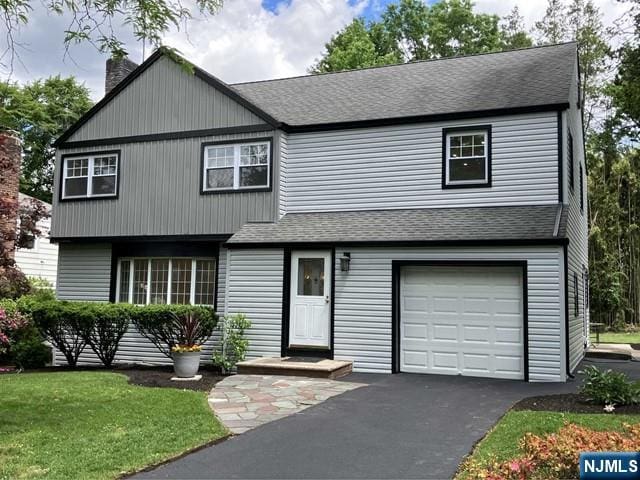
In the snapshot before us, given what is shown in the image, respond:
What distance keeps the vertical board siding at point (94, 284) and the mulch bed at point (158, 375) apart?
769mm

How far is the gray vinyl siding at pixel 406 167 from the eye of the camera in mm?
11469

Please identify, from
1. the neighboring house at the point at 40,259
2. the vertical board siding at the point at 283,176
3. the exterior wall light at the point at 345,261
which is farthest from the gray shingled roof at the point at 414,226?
the neighboring house at the point at 40,259

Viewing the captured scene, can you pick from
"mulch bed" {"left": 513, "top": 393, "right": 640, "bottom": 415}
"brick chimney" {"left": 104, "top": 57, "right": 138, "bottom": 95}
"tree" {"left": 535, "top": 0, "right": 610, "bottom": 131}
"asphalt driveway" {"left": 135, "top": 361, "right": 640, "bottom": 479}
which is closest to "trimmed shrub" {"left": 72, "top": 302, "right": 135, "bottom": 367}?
"asphalt driveway" {"left": 135, "top": 361, "right": 640, "bottom": 479}

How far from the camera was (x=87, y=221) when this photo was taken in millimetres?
14867

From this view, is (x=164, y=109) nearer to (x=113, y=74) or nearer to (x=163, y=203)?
(x=163, y=203)

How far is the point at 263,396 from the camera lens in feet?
29.0

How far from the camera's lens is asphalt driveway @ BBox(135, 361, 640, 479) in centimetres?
542

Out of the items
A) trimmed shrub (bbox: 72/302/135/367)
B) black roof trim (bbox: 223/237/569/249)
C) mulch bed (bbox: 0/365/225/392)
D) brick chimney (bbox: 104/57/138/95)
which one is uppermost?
brick chimney (bbox: 104/57/138/95)

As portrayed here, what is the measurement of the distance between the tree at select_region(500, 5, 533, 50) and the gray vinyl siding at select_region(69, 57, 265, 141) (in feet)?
69.6

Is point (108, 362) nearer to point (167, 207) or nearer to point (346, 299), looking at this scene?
point (167, 207)

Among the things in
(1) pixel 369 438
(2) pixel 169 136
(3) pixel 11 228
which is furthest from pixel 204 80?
(1) pixel 369 438

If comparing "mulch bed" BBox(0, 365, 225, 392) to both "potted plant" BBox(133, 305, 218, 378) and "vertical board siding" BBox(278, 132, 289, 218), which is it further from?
"vertical board siding" BBox(278, 132, 289, 218)

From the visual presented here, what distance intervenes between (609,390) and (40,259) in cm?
2067

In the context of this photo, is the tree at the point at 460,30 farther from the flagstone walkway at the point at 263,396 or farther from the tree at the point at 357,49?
the flagstone walkway at the point at 263,396
